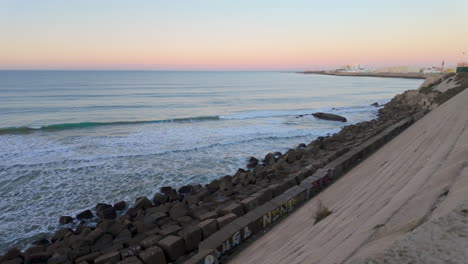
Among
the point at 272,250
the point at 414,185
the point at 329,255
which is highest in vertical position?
the point at 414,185

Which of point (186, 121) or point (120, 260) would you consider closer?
point (120, 260)

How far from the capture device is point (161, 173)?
10.8 meters

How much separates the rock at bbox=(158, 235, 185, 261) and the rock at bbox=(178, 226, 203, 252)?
0.28 ft

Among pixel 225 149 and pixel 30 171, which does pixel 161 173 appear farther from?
pixel 30 171

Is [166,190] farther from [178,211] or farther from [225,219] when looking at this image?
[225,219]

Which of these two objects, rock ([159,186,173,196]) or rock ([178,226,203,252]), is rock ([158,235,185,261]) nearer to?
Result: rock ([178,226,203,252])

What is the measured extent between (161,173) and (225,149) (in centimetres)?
431

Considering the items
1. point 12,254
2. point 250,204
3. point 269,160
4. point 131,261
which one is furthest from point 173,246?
point 269,160

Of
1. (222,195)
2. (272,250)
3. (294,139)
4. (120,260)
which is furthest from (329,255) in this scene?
(294,139)

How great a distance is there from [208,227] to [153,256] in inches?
→ 47.3

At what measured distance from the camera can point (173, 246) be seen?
192 inches

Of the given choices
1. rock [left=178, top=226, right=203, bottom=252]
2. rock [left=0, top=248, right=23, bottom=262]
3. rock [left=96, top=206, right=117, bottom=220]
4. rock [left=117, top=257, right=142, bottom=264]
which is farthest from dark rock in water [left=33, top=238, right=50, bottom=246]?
rock [left=178, top=226, right=203, bottom=252]

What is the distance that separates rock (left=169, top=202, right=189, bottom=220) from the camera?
6.85 metres

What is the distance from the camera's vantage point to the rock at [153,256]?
4.55 m
